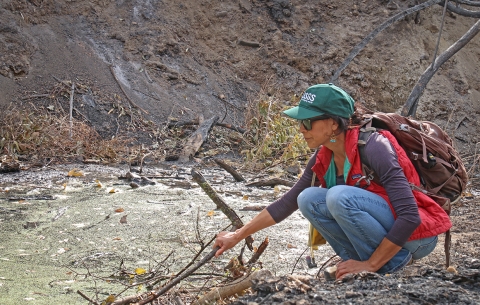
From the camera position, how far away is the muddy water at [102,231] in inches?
140

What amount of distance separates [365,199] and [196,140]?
643 cm

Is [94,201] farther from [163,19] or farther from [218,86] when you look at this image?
[163,19]

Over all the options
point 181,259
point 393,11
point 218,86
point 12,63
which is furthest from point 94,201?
point 393,11

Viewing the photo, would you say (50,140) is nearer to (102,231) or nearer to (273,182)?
(273,182)

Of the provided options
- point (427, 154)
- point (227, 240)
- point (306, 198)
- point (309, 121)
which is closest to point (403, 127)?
point (427, 154)

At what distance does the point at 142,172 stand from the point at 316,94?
514 centimetres

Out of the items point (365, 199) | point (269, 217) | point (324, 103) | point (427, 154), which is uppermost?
point (324, 103)

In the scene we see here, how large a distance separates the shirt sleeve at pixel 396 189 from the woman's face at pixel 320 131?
0.21m

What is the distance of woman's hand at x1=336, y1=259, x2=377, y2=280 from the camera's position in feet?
8.80

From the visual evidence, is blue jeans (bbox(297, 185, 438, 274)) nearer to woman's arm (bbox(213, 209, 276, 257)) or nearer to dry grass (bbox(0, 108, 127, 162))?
woman's arm (bbox(213, 209, 276, 257))

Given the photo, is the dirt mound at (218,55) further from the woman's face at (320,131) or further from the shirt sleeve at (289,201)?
the woman's face at (320,131)

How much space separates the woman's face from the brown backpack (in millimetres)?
136

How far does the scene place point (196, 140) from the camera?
9055 mm

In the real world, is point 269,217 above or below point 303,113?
below
